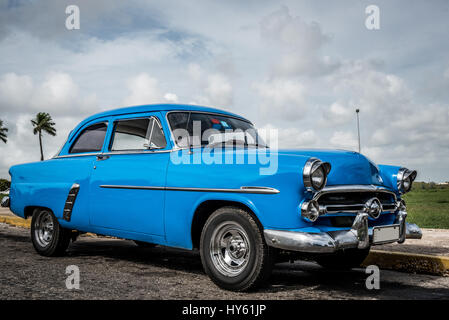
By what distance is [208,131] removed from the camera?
16.7ft

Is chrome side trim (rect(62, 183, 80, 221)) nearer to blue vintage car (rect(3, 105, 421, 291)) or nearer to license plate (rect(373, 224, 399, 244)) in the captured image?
blue vintage car (rect(3, 105, 421, 291))

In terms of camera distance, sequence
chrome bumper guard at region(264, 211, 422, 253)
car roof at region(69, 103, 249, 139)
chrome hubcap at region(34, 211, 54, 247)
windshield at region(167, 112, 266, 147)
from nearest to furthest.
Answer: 1. chrome bumper guard at region(264, 211, 422, 253)
2. windshield at region(167, 112, 266, 147)
3. car roof at region(69, 103, 249, 139)
4. chrome hubcap at region(34, 211, 54, 247)

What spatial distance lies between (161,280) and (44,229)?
262cm

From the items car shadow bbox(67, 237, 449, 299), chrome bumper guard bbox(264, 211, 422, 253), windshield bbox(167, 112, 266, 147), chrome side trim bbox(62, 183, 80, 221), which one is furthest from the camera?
chrome side trim bbox(62, 183, 80, 221)

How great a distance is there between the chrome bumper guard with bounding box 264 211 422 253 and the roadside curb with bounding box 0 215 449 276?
174cm

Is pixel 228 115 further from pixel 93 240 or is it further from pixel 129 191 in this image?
pixel 93 240

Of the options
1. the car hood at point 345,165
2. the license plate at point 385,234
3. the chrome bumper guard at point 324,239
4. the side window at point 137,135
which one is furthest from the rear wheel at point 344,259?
the side window at point 137,135

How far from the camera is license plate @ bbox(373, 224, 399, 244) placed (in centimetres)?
402

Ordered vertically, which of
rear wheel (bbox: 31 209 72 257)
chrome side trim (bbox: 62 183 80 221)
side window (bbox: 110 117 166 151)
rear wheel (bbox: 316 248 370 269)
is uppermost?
side window (bbox: 110 117 166 151)

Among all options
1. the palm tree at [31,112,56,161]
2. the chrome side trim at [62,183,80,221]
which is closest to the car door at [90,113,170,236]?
the chrome side trim at [62,183,80,221]

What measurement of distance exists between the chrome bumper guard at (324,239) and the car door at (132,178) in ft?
4.66

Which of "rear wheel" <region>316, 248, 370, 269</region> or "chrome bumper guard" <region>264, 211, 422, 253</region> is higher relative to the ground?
"chrome bumper guard" <region>264, 211, 422, 253</region>
